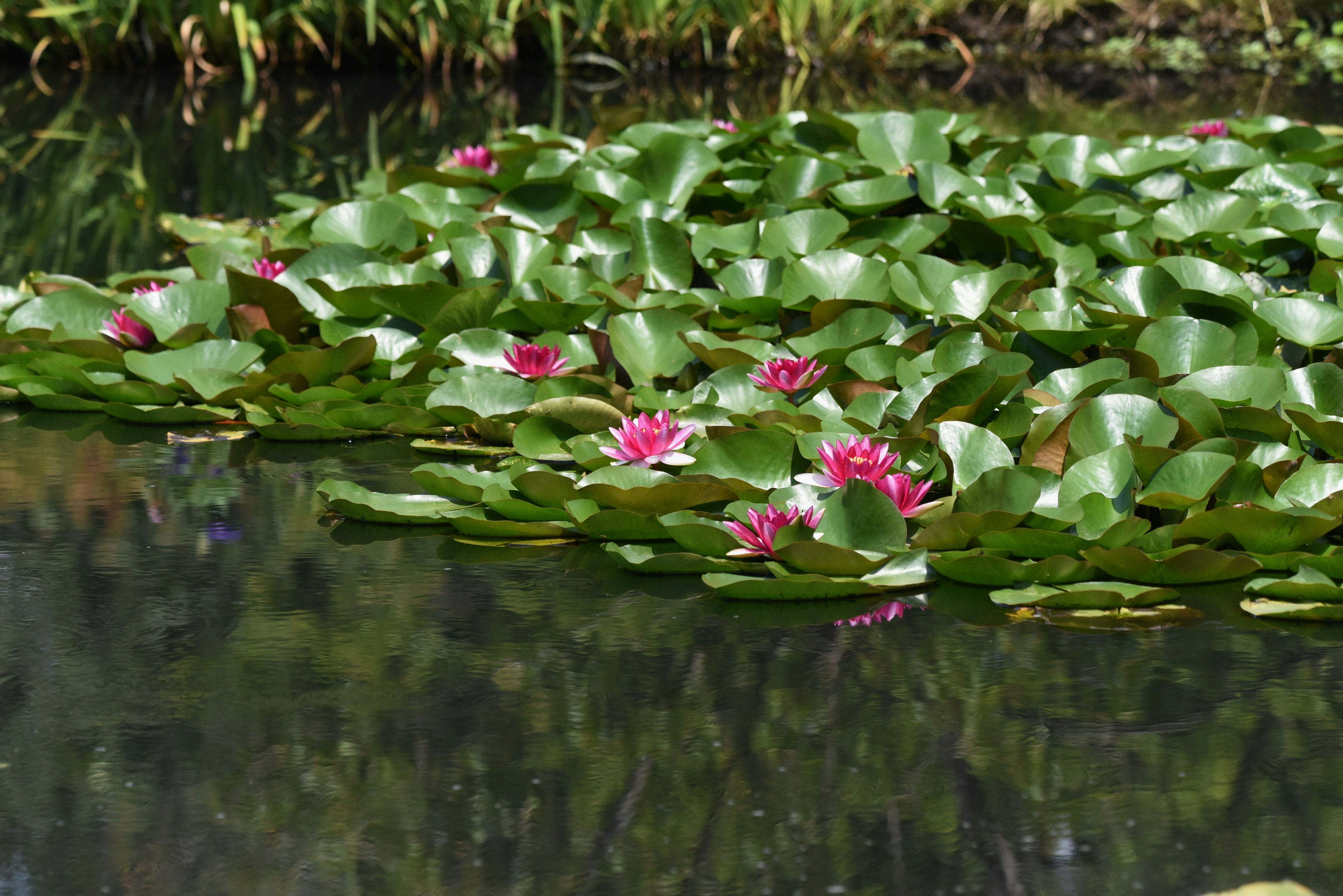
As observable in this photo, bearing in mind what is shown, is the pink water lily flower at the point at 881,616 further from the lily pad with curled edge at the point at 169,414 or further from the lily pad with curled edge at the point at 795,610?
the lily pad with curled edge at the point at 169,414

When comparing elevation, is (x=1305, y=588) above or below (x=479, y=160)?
below

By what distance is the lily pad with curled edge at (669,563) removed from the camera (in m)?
1.46

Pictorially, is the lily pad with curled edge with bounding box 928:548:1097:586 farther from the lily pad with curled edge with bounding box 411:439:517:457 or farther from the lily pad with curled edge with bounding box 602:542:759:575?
the lily pad with curled edge with bounding box 411:439:517:457

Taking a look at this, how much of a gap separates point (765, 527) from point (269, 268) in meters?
1.29

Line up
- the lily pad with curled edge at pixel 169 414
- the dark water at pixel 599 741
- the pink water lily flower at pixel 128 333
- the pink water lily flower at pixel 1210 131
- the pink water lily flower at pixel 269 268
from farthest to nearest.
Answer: the pink water lily flower at pixel 1210 131
the pink water lily flower at pixel 269 268
the pink water lily flower at pixel 128 333
the lily pad with curled edge at pixel 169 414
the dark water at pixel 599 741

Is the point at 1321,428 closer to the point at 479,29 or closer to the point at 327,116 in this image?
the point at 327,116

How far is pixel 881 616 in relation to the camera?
4.52ft

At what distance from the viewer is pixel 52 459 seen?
1.90m

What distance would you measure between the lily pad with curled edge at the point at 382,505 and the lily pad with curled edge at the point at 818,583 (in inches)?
15.6

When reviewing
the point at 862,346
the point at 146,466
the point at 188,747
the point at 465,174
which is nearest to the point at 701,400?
the point at 862,346

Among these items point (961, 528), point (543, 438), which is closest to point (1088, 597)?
point (961, 528)

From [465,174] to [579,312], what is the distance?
3.06 feet

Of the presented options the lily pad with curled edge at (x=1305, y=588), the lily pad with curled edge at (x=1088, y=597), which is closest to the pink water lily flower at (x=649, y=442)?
the lily pad with curled edge at (x=1088, y=597)

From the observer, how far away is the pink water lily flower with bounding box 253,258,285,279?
237 cm
